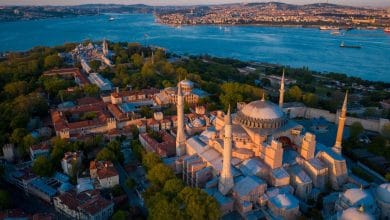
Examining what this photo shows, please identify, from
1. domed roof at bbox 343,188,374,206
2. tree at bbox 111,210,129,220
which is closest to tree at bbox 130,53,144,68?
tree at bbox 111,210,129,220

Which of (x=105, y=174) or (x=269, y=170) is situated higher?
(x=269, y=170)

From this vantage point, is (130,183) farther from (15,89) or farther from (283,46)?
(283,46)

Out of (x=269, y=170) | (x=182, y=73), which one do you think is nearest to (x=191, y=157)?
(x=269, y=170)

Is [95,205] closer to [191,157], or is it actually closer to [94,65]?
[191,157]

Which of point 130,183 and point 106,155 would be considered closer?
point 130,183

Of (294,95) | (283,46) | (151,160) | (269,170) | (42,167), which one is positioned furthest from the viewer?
(283,46)

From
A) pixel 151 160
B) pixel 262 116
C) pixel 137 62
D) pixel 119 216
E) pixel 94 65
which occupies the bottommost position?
pixel 119 216

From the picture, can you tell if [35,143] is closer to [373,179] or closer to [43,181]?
[43,181]

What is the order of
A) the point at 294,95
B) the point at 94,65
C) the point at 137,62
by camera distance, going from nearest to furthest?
1. the point at 294,95
2. the point at 94,65
3. the point at 137,62
